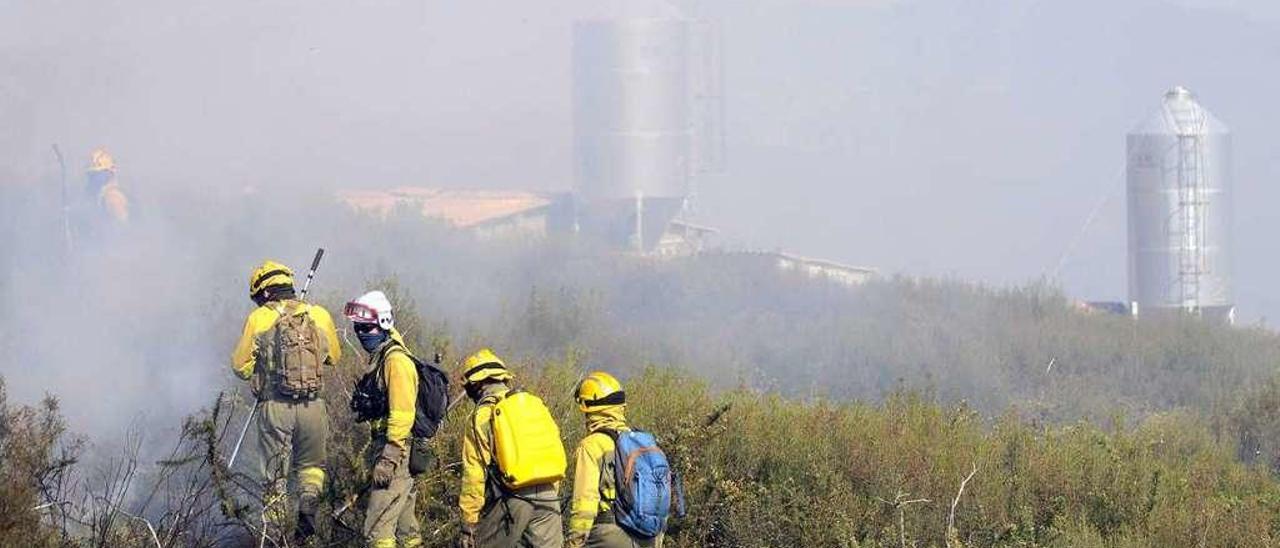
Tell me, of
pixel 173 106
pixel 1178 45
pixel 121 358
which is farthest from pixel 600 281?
pixel 1178 45

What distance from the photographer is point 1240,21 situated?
418ft

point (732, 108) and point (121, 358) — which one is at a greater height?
point (732, 108)

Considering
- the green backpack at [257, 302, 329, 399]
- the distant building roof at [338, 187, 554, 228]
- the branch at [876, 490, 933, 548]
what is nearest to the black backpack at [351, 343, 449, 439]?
the green backpack at [257, 302, 329, 399]

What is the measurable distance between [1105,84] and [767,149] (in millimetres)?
30039

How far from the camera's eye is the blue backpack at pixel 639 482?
8.46 m

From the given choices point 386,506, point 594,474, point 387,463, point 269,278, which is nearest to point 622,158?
point 269,278

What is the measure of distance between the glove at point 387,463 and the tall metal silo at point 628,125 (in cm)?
4189

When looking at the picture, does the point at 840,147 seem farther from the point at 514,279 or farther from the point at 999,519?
the point at 999,519

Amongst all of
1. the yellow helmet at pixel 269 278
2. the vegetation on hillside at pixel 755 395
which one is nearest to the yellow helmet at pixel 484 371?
the vegetation on hillside at pixel 755 395

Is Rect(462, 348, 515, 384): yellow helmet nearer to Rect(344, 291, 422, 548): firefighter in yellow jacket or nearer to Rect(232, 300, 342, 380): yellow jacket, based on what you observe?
Rect(344, 291, 422, 548): firefighter in yellow jacket

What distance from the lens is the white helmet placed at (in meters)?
9.61

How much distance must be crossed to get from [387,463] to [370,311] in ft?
2.73

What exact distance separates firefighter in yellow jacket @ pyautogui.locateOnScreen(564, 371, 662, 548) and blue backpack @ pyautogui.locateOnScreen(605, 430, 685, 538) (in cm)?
4

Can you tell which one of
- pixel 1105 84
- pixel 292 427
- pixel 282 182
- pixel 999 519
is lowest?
→ pixel 999 519
